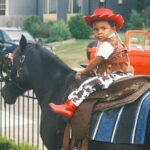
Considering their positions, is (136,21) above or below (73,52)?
above

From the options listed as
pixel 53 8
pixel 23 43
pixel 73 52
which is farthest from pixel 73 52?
pixel 23 43

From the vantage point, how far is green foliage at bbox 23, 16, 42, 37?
3741cm

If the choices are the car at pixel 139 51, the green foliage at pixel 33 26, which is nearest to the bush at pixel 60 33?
the green foliage at pixel 33 26

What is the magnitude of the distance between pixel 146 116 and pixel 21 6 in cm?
4431

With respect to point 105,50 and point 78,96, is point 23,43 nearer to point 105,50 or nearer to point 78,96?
point 78,96

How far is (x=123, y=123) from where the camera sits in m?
4.37

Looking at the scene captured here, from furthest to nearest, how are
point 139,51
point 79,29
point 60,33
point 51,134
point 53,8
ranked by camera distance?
point 53,8, point 60,33, point 79,29, point 139,51, point 51,134

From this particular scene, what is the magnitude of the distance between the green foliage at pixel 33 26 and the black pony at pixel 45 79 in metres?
31.9

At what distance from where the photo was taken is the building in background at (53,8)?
43.5 meters

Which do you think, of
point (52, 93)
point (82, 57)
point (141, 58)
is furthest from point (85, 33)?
point (52, 93)

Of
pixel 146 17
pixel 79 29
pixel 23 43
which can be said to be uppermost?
pixel 23 43

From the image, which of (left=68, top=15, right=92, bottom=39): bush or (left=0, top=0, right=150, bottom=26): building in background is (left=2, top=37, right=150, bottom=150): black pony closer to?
(left=68, top=15, right=92, bottom=39): bush

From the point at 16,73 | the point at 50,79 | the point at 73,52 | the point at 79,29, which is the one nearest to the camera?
the point at 50,79

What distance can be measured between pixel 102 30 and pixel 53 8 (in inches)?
1683
